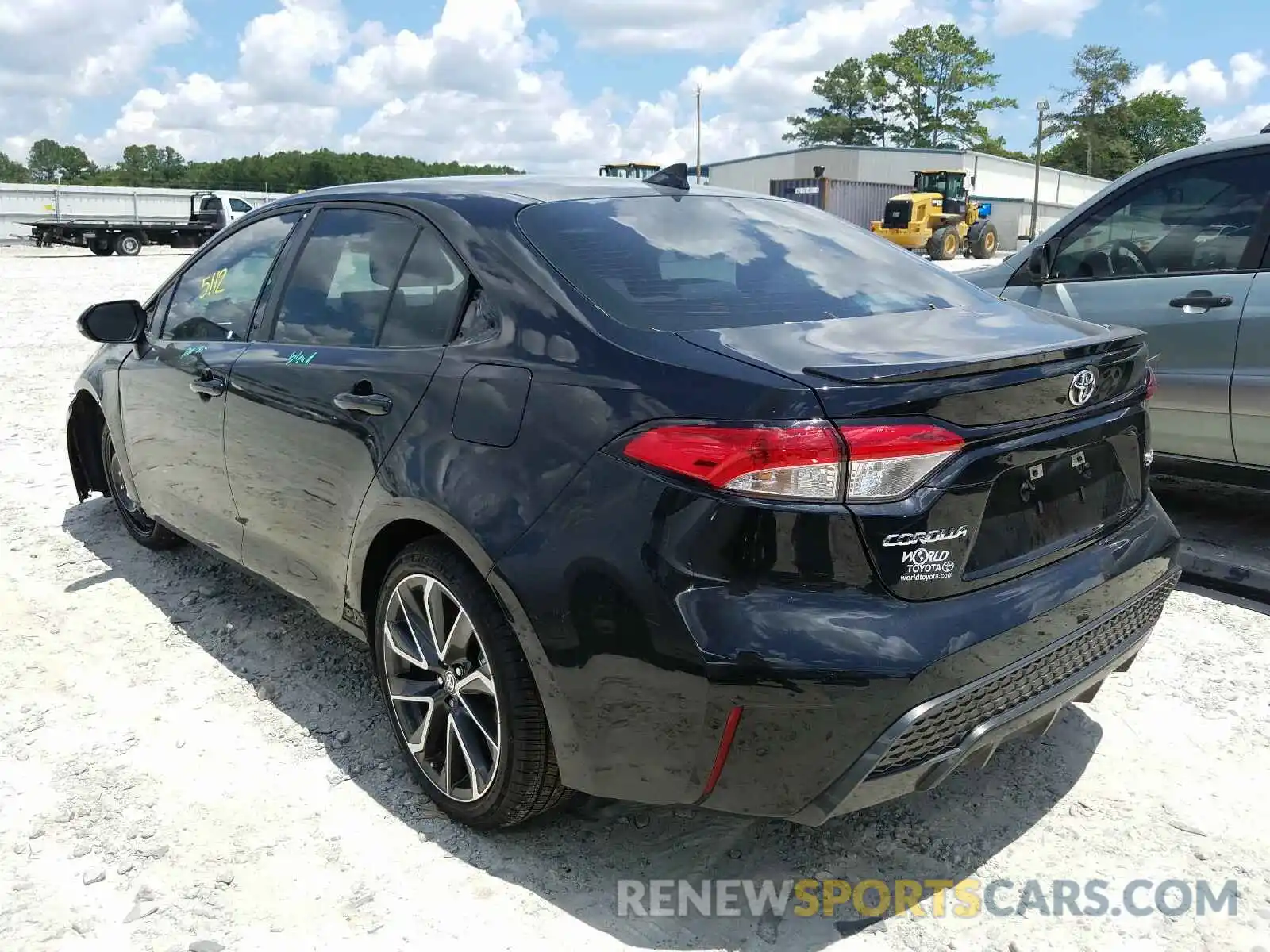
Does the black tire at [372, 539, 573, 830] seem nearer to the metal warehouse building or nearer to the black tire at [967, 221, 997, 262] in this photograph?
the black tire at [967, 221, 997, 262]

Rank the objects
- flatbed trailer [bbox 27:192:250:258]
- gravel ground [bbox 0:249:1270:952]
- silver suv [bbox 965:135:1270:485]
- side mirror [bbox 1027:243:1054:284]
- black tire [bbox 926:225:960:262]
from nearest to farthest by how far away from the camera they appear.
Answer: gravel ground [bbox 0:249:1270:952] < silver suv [bbox 965:135:1270:485] < side mirror [bbox 1027:243:1054:284] < black tire [bbox 926:225:960:262] < flatbed trailer [bbox 27:192:250:258]

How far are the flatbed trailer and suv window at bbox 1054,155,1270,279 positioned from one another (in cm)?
3034

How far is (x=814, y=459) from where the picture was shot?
2045mm

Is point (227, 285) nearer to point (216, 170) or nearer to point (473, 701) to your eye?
point (473, 701)

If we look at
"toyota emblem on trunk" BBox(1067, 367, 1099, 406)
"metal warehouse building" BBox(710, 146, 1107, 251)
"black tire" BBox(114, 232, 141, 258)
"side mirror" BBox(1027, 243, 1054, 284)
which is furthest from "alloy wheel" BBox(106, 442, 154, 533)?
"metal warehouse building" BBox(710, 146, 1107, 251)

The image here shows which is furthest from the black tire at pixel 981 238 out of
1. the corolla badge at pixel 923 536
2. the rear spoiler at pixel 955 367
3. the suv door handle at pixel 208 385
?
the corolla badge at pixel 923 536

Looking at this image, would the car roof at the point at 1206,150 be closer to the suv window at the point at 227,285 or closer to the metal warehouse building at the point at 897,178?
the suv window at the point at 227,285

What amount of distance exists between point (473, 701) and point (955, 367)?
1.42 m

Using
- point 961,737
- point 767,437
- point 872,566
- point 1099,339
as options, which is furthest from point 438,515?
point 1099,339

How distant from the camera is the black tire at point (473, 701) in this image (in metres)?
2.42

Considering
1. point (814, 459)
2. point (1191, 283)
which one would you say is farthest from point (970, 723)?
point (1191, 283)

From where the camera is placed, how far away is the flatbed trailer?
31781 millimetres

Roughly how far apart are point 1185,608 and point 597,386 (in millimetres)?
3041

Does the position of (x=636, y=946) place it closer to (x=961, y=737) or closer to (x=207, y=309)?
(x=961, y=737)
